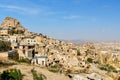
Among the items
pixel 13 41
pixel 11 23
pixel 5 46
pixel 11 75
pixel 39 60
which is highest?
pixel 11 23

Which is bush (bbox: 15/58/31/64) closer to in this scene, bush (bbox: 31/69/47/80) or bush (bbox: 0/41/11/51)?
bush (bbox: 0/41/11/51)

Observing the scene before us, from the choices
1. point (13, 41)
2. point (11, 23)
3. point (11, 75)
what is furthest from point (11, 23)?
point (11, 75)

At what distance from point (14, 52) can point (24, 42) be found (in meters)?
8.32

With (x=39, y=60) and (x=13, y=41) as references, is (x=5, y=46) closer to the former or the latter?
(x=39, y=60)

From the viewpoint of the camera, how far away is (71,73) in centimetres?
3872

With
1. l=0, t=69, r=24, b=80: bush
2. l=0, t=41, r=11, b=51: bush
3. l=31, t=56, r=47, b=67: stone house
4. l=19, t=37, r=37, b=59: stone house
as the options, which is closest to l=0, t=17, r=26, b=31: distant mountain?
l=19, t=37, r=37, b=59: stone house

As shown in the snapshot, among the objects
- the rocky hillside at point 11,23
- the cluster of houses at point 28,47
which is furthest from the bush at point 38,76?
the rocky hillside at point 11,23

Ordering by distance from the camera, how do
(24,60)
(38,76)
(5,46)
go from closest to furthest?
1. (38,76)
2. (24,60)
3. (5,46)

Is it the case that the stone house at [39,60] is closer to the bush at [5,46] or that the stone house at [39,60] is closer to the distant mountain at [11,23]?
the bush at [5,46]

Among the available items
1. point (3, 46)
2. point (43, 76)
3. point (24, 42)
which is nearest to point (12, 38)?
point (24, 42)

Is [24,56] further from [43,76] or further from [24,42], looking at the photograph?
[43,76]

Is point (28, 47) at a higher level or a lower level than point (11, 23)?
lower

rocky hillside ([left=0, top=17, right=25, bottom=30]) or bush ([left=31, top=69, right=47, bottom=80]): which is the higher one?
rocky hillside ([left=0, top=17, right=25, bottom=30])

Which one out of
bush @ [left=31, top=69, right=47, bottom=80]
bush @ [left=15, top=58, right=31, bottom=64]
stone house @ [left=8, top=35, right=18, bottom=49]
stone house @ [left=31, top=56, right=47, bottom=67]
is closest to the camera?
bush @ [left=31, top=69, right=47, bottom=80]
